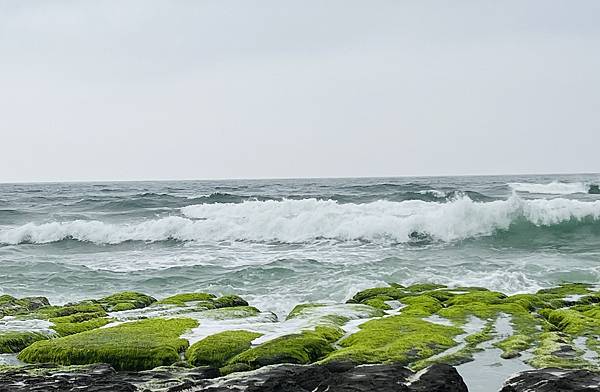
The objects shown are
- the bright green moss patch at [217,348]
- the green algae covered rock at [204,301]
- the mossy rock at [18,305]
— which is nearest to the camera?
the bright green moss patch at [217,348]

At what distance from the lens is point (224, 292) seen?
61.9 feet

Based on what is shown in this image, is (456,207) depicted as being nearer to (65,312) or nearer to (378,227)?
(378,227)

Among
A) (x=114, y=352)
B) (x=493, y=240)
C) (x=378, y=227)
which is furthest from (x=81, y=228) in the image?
(x=114, y=352)

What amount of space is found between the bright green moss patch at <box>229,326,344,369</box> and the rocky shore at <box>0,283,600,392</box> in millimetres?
19

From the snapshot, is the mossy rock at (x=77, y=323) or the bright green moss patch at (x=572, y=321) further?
the mossy rock at (x=77, y=323)

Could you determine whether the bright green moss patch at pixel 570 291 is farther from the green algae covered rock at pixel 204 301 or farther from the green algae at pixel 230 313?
the green algae covered rock at pixel 204 301

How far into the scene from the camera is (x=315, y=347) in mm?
8844

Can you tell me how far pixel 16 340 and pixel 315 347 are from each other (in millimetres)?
4955

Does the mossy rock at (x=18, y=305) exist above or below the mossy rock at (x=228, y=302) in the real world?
below

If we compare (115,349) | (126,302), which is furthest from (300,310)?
(126,302)

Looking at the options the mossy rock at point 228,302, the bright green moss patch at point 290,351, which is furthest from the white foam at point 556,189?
the bright green moss patch at point 290,351

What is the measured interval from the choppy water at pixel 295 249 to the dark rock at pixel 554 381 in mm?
9023

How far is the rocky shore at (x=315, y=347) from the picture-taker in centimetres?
679

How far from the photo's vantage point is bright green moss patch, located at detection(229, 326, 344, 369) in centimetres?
817
